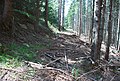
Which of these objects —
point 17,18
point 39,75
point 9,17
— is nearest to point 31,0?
point 17,18

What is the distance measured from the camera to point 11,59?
27.8 feet

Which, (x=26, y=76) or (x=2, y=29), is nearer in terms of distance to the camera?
(x=26, y=76)

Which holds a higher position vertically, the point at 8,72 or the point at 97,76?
the point at 8,72

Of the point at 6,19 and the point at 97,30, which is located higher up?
the point at 6,19

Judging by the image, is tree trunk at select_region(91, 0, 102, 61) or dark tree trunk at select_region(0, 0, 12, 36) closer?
tree trunk at select_region(91, 0, 102, 61)

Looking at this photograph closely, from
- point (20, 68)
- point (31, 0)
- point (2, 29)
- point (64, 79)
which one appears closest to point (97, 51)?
point (64, 79)

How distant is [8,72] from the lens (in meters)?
7.16

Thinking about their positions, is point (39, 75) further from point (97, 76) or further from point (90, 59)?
point (90, 59)

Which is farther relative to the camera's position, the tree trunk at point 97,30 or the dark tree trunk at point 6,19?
the dark tree trunk at point 6,19

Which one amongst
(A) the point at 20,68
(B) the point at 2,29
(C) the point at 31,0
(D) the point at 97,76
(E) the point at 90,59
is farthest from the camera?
(C) the point at 31,0

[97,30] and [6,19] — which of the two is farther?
[6,19]

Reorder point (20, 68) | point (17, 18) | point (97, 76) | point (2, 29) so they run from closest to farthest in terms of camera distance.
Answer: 1. point (20, 68)
2. point (97, 76)
3. point (2, 29)
4. point (17, 18)

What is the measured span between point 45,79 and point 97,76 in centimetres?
309

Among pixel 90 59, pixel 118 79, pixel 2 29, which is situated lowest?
pixel 118 79
